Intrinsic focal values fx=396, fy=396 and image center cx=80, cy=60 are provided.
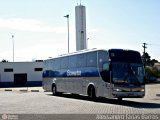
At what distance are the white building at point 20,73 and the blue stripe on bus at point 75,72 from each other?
1593 inches

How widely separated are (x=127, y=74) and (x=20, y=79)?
55.4 meters

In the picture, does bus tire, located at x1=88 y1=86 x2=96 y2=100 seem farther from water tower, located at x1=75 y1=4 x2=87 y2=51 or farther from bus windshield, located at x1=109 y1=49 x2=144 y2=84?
water tower, located at x1=75 y1=4 x2=87 y2=51

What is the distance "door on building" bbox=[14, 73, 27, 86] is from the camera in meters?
75.5

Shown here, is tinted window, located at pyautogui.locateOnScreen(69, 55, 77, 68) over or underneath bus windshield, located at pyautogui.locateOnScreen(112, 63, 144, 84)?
over

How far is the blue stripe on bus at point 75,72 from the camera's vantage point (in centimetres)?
2472

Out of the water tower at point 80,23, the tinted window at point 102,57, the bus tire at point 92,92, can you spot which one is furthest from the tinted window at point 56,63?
the water tower at point 80,23

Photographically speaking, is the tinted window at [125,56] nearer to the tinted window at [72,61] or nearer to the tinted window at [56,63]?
the tinted window at [72,61]

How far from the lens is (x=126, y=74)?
73.9 feet

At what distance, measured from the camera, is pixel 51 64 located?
3409cm

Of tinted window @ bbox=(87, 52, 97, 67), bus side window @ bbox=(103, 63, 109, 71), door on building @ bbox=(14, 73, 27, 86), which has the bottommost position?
door on building @ bbox=(14, 73, 27, 86)

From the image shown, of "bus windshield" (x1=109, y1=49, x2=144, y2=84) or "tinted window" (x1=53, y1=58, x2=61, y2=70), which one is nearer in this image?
"bus windshield" (x1=109, y1=49, x2=144, y2=84)

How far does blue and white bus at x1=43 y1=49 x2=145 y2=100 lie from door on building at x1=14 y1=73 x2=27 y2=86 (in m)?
47.8

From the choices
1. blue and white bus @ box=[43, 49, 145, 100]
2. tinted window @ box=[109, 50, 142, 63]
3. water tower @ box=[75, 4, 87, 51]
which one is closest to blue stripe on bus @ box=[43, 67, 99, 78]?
blue and white bus @ box=[43, 49, 145, 100]

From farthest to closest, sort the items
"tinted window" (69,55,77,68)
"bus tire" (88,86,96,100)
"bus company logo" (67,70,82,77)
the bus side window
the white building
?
the white building < "tinted window" (69,55,77,68) < "bus company logo" (67,70,82,77) < "bus tire" (88,86,96,100) < the bus side window
